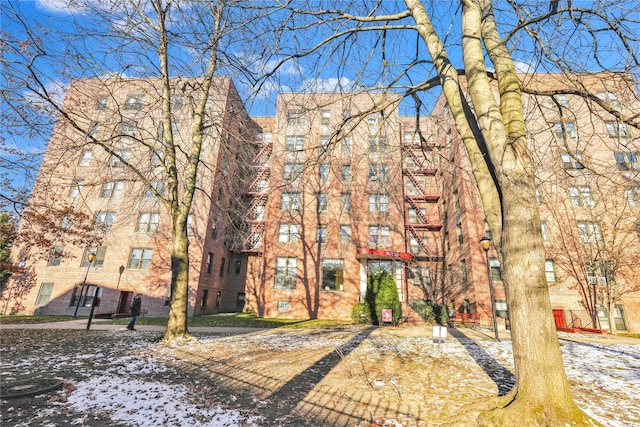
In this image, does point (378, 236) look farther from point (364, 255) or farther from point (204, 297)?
point (204, 297)

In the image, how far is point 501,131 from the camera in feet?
13.3

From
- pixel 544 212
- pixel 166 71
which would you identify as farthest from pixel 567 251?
pixel 166 71

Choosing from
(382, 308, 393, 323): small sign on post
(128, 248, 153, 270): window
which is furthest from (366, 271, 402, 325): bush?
(128, 248, 153, 270): window

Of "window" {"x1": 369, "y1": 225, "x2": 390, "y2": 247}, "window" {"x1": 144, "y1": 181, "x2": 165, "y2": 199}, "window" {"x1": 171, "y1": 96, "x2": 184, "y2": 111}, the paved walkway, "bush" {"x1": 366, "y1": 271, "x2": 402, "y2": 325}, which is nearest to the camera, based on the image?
"window" {"x1": 144, "y1": 181, "x2": 165, "y2": 199}

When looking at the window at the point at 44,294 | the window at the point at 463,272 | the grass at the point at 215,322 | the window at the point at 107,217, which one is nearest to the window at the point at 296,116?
the grass at the point at 215,322

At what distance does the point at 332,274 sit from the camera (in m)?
23.1

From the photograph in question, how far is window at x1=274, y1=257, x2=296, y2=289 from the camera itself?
23.1 m

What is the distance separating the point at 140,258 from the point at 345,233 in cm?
1701

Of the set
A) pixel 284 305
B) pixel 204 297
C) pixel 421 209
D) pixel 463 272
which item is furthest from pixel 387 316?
pixel 204 297

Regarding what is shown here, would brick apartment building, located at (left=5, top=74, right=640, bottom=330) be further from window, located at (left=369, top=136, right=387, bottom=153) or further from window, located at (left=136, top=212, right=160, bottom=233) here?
window, located at (left=369, top=136, right=387, bottom=153)

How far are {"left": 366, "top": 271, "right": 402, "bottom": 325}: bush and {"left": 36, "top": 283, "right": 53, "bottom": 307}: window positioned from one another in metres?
25.4

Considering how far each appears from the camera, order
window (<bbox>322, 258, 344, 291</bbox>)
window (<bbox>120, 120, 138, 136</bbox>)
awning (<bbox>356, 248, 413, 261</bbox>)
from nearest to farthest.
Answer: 1. window (<bbox>120, 120, 138, 136</bbox>)
2. awning (<bbox>356, 248, 413, 261</bbox>)
3. window (<bbox>322, 258, 344, 291</bbox>)

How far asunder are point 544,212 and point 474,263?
661 centimetres

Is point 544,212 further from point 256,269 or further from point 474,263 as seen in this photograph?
point 256,269
